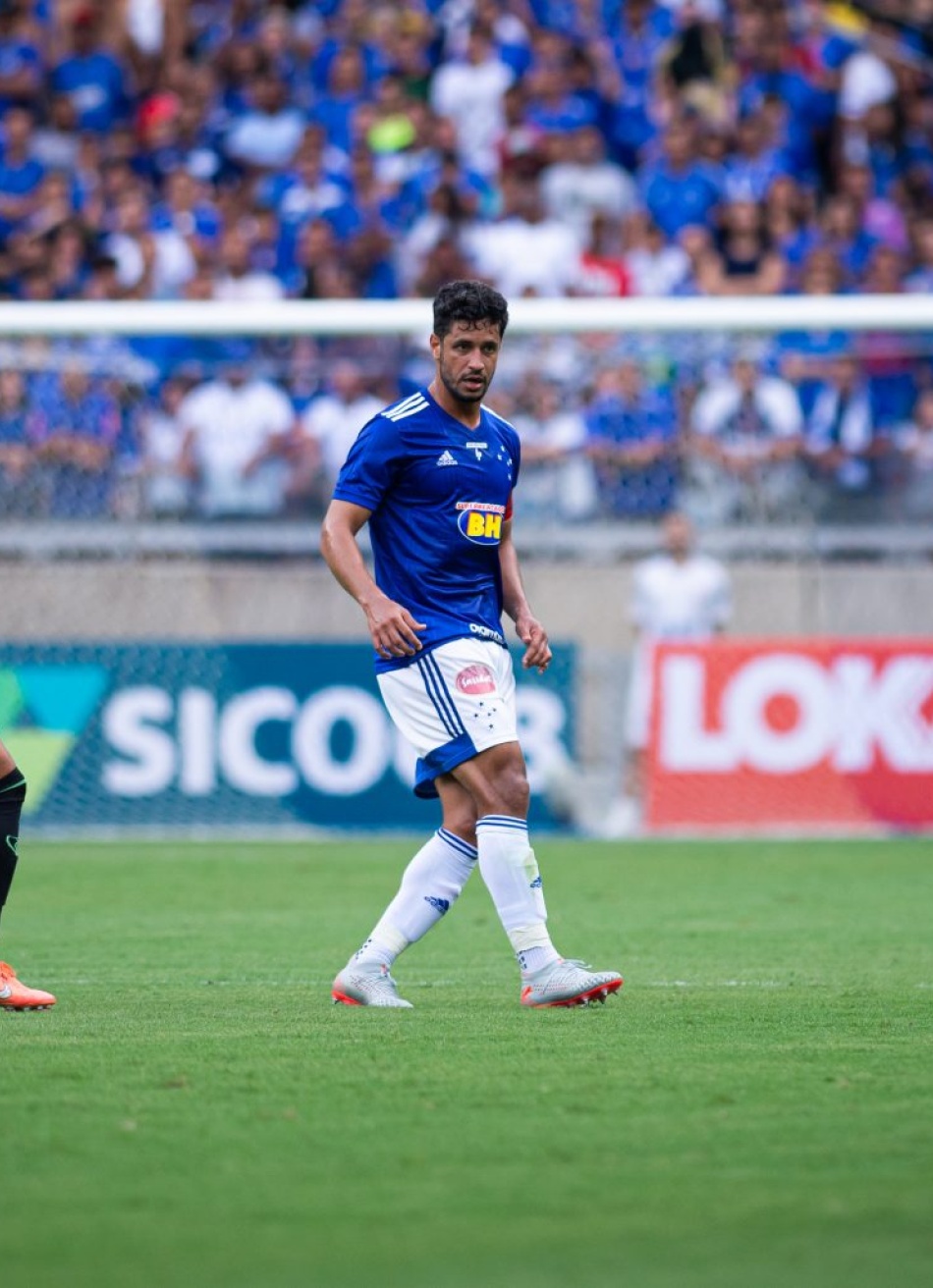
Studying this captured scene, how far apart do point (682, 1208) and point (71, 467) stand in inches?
425

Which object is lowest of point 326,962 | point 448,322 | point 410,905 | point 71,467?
point 326,962

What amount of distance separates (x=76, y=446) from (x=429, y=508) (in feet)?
25.7

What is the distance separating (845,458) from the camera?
14.2 meters

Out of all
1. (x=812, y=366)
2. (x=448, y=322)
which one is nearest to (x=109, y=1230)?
(x=448, y=322)

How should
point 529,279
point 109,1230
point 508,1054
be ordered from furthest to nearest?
point 529,279
point 508,1054
point 109,1230

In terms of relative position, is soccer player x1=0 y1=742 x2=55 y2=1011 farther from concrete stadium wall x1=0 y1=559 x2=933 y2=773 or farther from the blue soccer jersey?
concrete stadium wall x1=0 y1=559 x2=933 y2=773

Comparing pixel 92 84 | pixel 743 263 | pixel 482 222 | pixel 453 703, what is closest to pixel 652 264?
pixel 743 263

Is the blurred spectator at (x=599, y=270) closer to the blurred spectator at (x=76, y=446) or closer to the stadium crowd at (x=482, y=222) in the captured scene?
the stadium crowd at (x=482, y=222)

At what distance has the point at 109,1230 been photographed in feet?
12.5

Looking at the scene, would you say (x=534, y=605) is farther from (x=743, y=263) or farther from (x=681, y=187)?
(x=681, y=187)

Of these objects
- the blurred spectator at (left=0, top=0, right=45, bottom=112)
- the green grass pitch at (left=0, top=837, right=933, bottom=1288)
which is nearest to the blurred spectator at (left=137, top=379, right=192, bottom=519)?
the green grass pitch at (left=0, top=837, right=933, bottom=1288)

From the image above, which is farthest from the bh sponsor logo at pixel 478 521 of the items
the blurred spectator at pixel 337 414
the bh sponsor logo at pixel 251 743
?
the blurred spectator at pixel 337 414

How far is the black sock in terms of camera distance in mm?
6637

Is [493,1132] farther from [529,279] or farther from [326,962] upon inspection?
[529,279]
